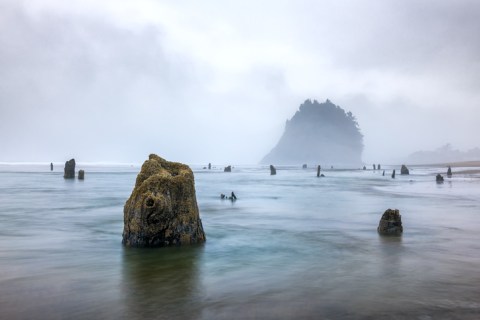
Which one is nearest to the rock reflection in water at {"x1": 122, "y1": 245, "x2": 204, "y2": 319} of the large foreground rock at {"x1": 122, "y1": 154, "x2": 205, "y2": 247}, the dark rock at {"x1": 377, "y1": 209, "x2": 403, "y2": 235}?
the large foreground rock at {"x1": 122, "y1": 154, "x2": 205, "y2": 247}

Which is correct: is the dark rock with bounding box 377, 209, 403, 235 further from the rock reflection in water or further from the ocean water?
the rock reflection in water

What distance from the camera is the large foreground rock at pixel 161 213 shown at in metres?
11.1

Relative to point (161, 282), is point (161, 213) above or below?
above

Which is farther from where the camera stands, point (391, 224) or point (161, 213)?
point (391, 224)

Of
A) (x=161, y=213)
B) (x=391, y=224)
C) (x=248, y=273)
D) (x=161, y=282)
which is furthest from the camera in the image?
(x=391, y=224)

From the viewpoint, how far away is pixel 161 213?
11094mm

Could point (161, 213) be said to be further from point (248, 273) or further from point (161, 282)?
point (248, 273)

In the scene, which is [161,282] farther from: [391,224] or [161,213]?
[391,224]

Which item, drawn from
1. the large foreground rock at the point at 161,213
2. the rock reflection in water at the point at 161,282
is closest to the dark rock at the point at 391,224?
the large foreground rock at the point at 161,213

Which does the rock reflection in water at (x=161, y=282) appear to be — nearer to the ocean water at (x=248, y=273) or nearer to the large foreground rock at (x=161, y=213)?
the ocean water at (x=248, y=273)

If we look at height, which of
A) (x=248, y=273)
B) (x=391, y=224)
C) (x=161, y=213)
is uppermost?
(x=161, y=213)

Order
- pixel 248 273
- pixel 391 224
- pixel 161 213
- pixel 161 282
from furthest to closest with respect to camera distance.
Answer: pixel 391 224 → pixel 161 213 → pixel 248 273 → pixel 161 282

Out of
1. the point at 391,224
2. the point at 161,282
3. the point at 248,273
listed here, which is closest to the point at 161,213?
Answer: the point at 161,282

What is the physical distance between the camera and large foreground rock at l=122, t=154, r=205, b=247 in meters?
11.1
